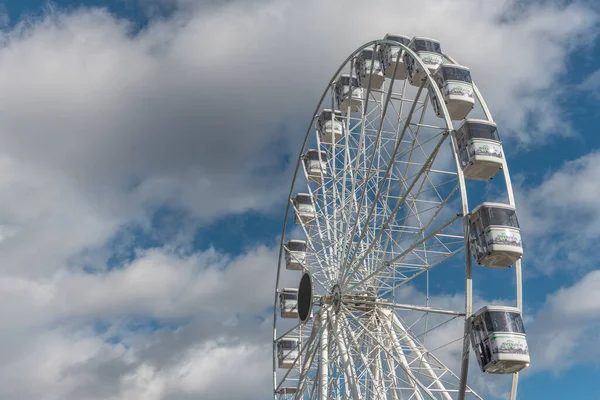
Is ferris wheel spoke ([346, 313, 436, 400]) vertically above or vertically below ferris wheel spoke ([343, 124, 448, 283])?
below

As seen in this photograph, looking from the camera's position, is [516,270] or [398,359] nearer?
[516,270]

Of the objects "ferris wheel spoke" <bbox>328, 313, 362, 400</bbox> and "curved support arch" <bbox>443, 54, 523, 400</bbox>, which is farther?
"ferris wheel spoke" <bbox>328, 313, 362, 400</bbox>

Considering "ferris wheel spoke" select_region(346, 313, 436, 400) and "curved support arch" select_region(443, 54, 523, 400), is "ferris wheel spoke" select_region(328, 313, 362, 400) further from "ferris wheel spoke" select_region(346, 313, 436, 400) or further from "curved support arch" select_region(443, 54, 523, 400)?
"curved support arch" select_region(443, 54, 523, 400)

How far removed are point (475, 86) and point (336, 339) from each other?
9028 mm

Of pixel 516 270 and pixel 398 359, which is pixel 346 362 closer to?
pixel 398 359

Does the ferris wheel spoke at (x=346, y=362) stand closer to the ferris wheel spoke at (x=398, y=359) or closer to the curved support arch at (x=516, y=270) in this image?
the ferris wheel spoke at (x=398, y=359)

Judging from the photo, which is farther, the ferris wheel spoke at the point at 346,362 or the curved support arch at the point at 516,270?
the ferris wheel spoke at the point at 346,362

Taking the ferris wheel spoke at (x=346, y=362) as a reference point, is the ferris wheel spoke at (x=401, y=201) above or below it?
above

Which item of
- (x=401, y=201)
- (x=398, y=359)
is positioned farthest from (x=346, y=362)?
(x=401, y=201)

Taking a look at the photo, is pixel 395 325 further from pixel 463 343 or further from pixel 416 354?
pixel 463 343

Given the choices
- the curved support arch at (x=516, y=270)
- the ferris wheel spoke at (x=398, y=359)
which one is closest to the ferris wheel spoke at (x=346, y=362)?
the ferris wheel spoke at (x=398, y=359)

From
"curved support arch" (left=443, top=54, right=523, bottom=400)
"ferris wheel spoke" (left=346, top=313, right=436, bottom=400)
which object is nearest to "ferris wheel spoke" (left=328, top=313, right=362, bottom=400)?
"ferris wheel spoke" (left=346, top=313, right=436, bottom=400)

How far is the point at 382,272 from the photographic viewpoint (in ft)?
82.6

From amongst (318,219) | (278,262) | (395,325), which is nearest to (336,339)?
(395,325)
